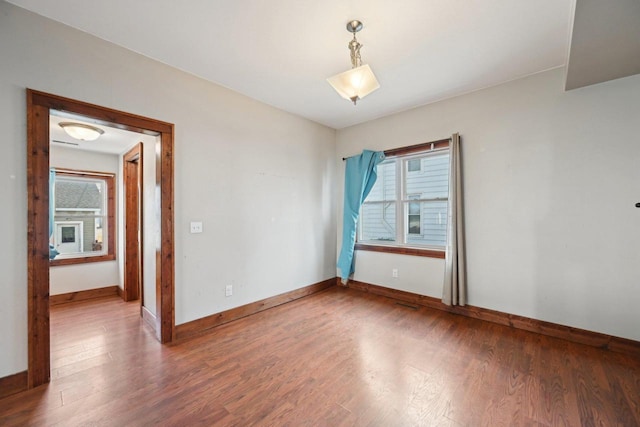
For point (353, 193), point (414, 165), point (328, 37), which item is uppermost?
point (328, 37)

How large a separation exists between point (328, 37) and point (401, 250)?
2.83 metres

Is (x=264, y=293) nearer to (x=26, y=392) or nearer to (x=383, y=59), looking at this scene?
(x=26, y=392)

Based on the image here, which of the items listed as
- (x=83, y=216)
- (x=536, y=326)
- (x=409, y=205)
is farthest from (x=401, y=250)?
(x=83, y=216)

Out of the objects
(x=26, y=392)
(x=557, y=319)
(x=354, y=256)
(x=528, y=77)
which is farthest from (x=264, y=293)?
(x=528, y=77)

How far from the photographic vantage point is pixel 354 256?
14.2 feet

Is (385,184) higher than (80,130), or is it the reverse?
(80,130)

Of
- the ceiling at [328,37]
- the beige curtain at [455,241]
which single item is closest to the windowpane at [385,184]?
the beige curtain at [455,241]

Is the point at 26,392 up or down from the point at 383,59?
down

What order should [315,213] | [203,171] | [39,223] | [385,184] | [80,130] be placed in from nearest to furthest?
1. [39,223]
2. [203,171]
3. [80,130]
4. [385,184]
5. [315,213]

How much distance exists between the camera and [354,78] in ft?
6.58

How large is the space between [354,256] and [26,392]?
3698 mm

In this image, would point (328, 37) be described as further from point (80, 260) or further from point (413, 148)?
point (80, 260)

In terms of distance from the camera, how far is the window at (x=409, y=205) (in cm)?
349

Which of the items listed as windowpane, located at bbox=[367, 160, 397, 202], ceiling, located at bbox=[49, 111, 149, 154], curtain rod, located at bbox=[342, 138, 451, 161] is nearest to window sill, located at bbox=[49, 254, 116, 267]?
ceiling, located at bbox=[49, 111, 149, 154]
